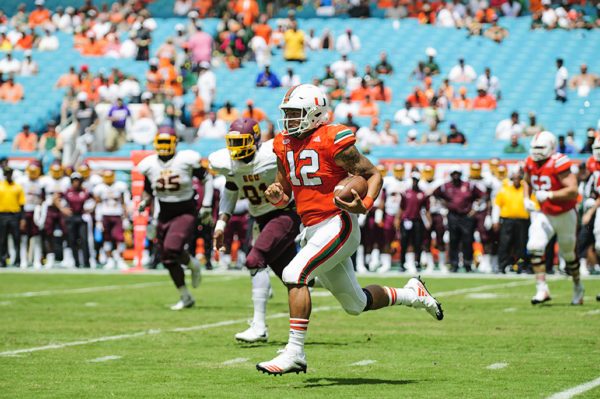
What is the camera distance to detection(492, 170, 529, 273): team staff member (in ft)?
55.4

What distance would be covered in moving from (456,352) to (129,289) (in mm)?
7213

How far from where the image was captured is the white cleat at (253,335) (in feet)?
27.1

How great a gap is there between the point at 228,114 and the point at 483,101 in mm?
5428

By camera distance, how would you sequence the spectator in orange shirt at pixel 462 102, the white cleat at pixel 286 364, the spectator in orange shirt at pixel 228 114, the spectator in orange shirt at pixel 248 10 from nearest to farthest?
the white cleat at pixel 286 364 → the spectator in orange shirt at pixel 462 102 → the spectator in orange shirt at pixel 228 114 → the spectator in orange shirt at pixel 248 10

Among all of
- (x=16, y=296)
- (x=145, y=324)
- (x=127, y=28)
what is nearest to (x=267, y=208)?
(x=145, y=324)

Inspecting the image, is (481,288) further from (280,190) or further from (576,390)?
(576,390)

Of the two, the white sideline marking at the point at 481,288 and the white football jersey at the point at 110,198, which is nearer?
the white sideline marking at the point at 481,288

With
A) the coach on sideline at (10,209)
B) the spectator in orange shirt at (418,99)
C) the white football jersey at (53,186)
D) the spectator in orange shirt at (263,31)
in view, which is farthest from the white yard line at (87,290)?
the spectator in orange shirt at (263,31)

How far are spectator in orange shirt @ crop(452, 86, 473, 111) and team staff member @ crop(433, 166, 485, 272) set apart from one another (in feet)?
16.0

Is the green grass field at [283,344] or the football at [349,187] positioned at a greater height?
the football at [349,187]

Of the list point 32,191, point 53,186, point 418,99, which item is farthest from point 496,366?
point 418,99

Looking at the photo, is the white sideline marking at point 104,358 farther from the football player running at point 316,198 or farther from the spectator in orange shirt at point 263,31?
the spectator in orange shirt at point 263,31

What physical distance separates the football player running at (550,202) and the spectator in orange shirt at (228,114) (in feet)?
39.4

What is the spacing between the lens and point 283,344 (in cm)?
826
